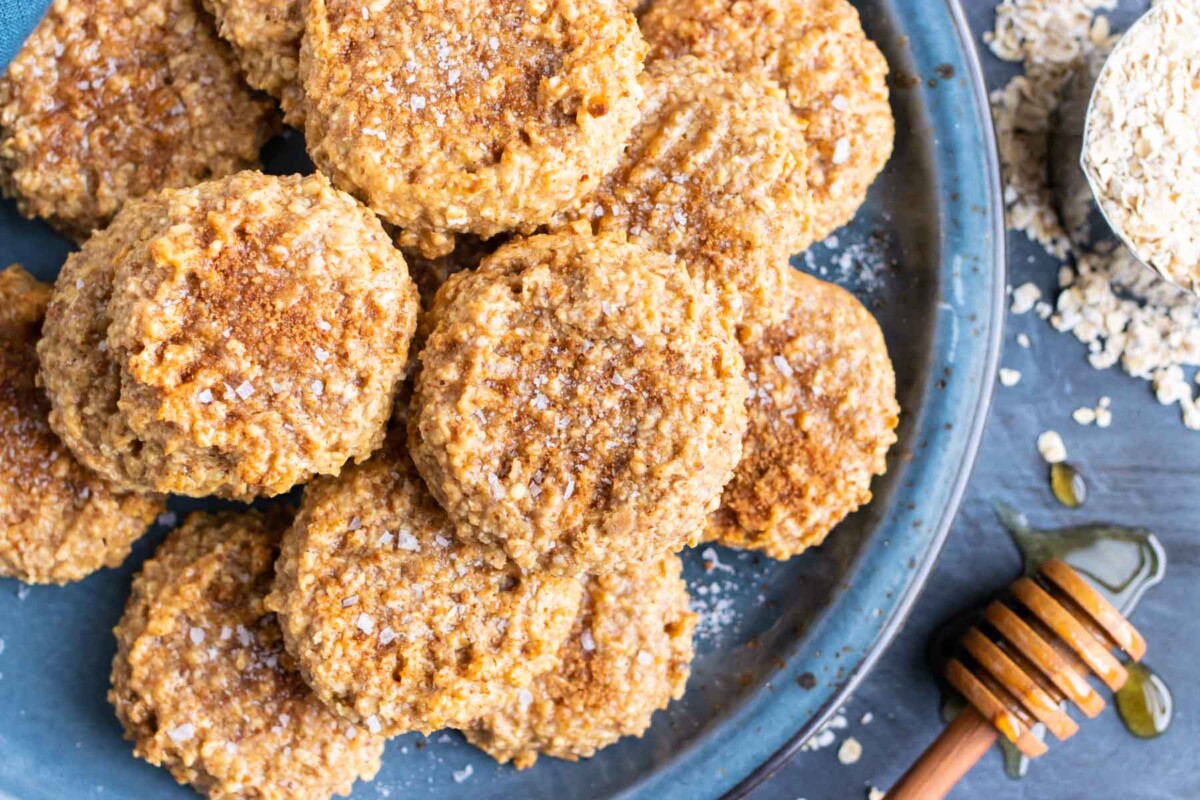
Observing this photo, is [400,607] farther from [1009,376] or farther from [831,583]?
[1009,376]

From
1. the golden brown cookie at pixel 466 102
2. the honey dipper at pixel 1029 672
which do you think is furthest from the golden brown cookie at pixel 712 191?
the honey dipper at pixel 1029 672

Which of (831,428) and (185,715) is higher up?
(185,715)

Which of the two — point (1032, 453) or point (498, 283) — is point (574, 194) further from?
point (1032, 453)

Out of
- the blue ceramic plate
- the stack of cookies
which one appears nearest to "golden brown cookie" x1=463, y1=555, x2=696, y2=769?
the stack of cookies

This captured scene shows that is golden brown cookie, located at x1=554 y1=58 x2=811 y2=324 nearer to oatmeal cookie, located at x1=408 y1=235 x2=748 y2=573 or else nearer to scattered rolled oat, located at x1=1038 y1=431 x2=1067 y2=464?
oatmeal cookie, located at x1=408 y1=235 x2=748 y2=573

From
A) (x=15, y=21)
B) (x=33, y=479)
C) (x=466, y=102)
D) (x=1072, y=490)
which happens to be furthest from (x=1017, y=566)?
(x=15, y=21)

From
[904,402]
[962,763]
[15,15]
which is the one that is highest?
[15,15]

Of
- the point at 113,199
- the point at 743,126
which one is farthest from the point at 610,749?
the point at 113,199
